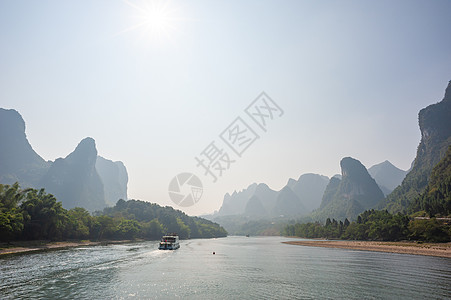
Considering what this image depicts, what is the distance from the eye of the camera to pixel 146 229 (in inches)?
6811

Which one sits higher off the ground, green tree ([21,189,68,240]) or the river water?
green tree ([21,189,68,240])

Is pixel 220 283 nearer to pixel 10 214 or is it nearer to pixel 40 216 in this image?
pixel 10 214

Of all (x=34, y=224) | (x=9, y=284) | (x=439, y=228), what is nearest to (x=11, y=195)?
(x=34, y=224)

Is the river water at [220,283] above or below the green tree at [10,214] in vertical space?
below

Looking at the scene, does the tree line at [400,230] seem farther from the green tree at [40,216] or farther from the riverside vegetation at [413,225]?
the green tree at [40,216]

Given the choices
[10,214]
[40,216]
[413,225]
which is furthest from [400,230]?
[10,214]

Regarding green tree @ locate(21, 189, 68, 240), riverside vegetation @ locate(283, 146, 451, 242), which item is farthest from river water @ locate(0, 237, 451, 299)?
riverside vegetation @ locate(283, 146, 451, 242)

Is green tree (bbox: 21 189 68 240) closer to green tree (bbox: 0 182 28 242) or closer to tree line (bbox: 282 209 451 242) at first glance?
green tree (bbox: 0 182 28 242)

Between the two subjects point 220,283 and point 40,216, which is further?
point 40,216

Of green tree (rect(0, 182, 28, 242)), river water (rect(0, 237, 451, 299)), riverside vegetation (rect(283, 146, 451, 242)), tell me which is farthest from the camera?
riverside vegetation (rect(283, 146, 451, 242))

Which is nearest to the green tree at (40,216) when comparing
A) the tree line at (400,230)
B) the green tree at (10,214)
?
the green tree at (10,214)

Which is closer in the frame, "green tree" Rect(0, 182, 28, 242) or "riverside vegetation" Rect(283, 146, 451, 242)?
"green tree" Rect(0, 182, 28, 242)

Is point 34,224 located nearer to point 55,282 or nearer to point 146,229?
point 55,282

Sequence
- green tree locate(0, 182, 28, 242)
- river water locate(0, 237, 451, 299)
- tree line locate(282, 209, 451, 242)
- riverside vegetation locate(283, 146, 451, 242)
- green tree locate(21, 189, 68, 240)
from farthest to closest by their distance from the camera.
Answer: riverside vegetation locate(283, 146, 451, 242) < tree line locate(282, 209, 451, 242) < green tree locate(21, 189, 68, 240) < green tree locate(0, 182, 28, 242) < river water locate(0, 237, 451, 299)
